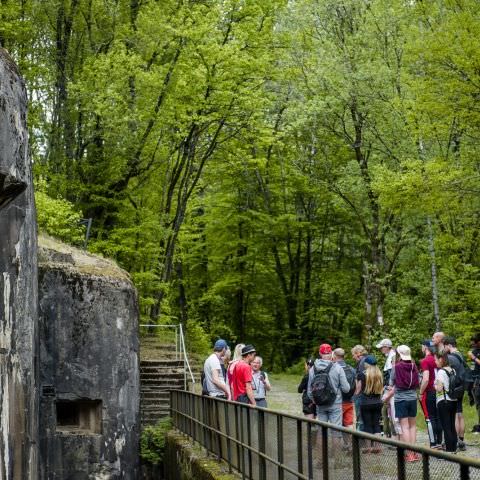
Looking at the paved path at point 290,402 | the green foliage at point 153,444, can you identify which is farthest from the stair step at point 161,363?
the green foliage at point 153,444

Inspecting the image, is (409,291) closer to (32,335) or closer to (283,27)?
(283,27)

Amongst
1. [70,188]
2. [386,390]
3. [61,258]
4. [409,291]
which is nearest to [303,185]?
[409,291]

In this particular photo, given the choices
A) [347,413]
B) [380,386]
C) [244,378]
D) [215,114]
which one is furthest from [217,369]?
[215,114]

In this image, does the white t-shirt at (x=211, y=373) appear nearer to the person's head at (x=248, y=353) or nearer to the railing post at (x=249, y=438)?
the person's head at (x=248, y=353)

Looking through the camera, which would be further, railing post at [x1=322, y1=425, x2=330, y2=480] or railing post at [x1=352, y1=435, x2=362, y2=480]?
railing post at [x1=322, y1=425, x2=330, y2=480]

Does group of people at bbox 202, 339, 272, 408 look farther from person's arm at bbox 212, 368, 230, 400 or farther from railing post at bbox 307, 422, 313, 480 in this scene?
railing post at bbox 307, 422, 313, 480

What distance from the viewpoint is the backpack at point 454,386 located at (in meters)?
11.6

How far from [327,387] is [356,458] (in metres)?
4.88

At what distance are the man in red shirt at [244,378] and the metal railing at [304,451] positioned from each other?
0.31 meters

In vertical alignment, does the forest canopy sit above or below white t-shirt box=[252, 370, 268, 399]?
above

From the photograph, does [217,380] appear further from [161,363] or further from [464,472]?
[161,363]

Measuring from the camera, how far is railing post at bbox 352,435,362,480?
623cm

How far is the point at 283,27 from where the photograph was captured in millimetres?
32312

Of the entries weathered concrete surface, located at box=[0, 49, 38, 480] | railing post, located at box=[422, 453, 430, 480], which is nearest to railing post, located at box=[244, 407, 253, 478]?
weathered concrete surface, located at box=[0, 49, 38, 480]
